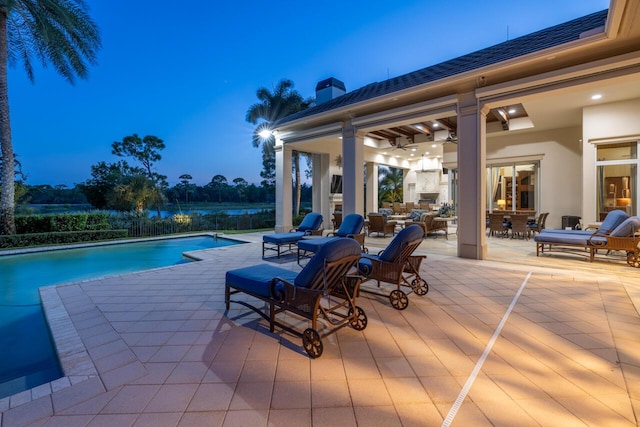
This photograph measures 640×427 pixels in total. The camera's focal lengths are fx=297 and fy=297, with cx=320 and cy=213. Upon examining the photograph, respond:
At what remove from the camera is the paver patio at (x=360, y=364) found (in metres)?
1.84

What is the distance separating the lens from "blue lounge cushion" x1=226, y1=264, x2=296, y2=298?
3104 mm

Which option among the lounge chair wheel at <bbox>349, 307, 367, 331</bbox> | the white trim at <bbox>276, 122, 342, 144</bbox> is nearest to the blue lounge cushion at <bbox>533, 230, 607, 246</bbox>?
the lounge chair wheel at <bbox>349, 307, 367, 331</bbox>

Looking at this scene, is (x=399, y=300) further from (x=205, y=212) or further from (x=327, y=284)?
(x=205, y=212)

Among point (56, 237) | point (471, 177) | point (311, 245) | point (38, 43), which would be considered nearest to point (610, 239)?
point (471, 177)

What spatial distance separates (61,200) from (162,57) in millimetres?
20350

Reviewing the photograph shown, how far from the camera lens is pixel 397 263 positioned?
372 centimetres

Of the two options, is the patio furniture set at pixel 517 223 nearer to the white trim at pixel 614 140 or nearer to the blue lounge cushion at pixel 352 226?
the white trim at pixel 614 140

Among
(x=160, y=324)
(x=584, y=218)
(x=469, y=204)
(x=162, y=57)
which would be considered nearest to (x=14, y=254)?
(x=160, y=324)

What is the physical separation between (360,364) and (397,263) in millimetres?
1583

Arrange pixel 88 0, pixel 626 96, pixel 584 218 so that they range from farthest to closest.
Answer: pixel 88 0 < pixel 584 218 < pixel 626 96

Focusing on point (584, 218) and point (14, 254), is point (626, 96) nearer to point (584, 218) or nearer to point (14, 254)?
point (584, 218)

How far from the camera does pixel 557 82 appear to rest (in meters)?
5.49

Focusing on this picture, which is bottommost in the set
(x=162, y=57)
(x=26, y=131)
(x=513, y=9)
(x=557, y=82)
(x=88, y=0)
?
(x=557, y=82)

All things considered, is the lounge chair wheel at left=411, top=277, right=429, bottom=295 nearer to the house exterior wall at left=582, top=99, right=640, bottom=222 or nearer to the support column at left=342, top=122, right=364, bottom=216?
the support column at left=342, top=122, right=364, bottom=216
